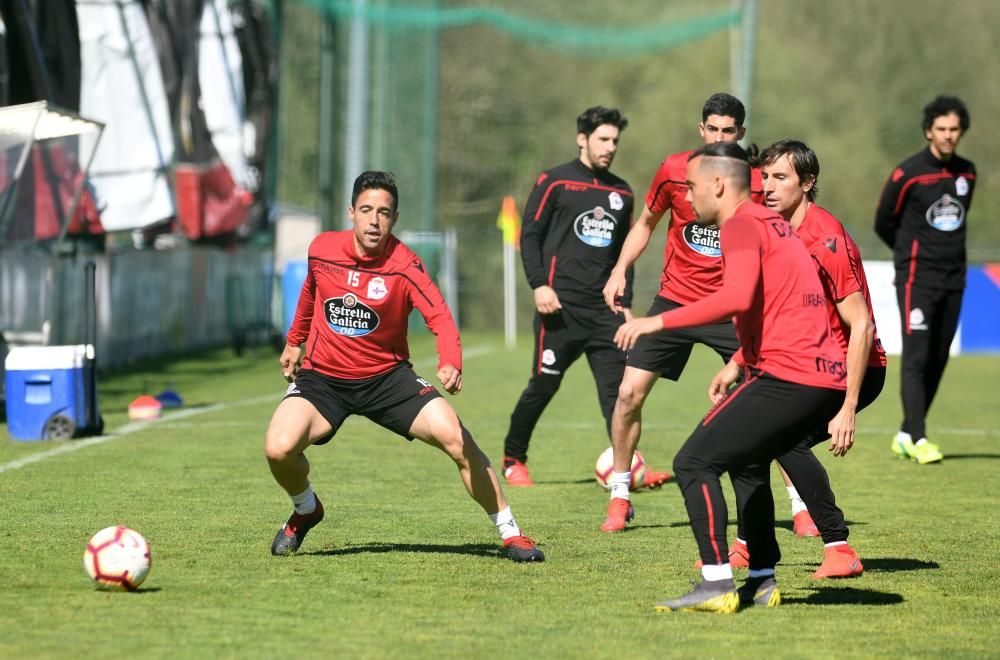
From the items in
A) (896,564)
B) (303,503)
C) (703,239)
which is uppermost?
(703,239)

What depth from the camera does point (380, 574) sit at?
22.6ft

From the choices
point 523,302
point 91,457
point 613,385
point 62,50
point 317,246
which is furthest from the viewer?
point 523,302

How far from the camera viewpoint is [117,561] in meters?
6.31

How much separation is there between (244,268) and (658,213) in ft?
59.3

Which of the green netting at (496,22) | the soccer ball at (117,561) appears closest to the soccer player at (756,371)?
the soccer ball at (117,561)

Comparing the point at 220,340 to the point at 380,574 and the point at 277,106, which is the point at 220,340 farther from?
the point at 380,574

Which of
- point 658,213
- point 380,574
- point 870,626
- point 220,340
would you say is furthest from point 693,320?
point 220,340

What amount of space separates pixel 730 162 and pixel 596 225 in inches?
155

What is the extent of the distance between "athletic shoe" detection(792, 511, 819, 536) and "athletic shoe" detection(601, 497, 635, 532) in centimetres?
89

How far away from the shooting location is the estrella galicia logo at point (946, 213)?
1173 cm

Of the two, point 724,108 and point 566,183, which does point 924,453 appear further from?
point 724,108

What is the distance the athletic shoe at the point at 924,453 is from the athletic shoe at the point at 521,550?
195 inches

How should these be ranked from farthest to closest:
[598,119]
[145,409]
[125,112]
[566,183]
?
[125,112], [145,409], [566,183], [598,119]

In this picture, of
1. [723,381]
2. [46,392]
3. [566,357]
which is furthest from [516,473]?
[46,392]
